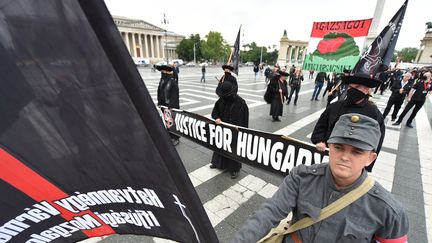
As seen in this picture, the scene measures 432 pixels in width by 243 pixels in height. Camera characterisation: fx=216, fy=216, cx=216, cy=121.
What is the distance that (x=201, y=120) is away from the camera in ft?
13.6

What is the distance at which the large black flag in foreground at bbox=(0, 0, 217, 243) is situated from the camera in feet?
1.91

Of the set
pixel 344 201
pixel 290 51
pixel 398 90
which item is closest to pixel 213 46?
pixel 290 51

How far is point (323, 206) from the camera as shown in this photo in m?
1.30

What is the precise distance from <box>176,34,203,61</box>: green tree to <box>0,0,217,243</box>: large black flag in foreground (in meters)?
76.9

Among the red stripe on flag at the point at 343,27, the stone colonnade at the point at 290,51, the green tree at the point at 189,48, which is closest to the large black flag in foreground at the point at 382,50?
the red stripe on flag at the point at 343,27

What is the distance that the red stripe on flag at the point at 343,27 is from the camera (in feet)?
13.3

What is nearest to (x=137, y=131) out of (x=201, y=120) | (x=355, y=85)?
(x=355, y=85)

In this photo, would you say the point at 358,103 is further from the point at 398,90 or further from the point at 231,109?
the point at 398,90

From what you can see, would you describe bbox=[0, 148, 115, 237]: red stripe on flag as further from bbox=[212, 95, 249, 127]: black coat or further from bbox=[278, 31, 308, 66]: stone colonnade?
bbox=[278, 31, 308, 66]: stone colonnade

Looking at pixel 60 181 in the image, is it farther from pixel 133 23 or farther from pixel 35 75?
pixel 133 23

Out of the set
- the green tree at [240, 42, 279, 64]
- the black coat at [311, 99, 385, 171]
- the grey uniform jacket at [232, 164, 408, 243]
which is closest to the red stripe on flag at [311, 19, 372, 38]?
the black coat at [311, 99, 385, 171]

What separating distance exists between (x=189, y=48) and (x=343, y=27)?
74008 millimetres

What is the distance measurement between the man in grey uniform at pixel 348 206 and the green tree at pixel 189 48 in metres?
76.7

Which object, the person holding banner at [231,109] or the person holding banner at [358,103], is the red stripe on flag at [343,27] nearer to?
the person holding banner at [358,103]
